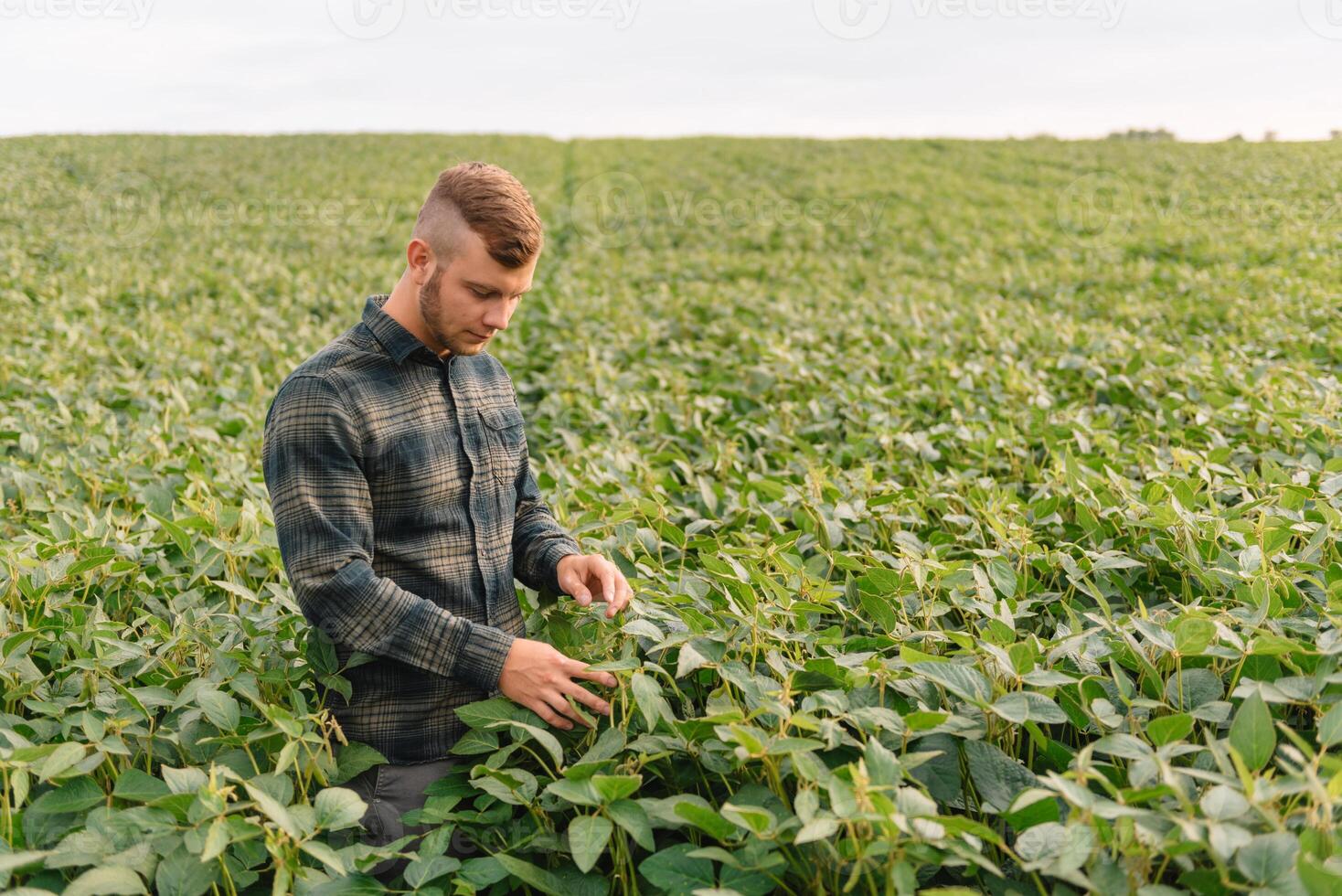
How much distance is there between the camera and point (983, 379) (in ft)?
16.0

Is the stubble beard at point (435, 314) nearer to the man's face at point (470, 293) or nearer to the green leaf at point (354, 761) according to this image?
the man's face at point (470, 293)

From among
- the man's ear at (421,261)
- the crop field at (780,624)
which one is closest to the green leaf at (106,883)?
the crop field at (780,624)

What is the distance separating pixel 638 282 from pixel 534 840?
29.6ft

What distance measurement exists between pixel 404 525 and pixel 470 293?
0.52 meters

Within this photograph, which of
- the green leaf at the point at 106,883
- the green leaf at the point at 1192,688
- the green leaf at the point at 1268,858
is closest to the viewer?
the green leaf at the point at 1268,858

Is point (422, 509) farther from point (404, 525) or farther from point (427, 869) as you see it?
point (427, 869)

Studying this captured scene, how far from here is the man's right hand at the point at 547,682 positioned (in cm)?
175

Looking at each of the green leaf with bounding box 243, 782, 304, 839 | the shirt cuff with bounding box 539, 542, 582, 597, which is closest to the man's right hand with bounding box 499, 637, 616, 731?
the shirt cuff with bounding box 539, 542, 582, 597

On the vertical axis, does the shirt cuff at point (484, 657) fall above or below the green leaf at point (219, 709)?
above

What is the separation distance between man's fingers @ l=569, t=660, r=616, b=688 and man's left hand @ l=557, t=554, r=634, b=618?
7.3 inches

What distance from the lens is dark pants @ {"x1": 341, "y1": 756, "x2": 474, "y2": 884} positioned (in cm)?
182

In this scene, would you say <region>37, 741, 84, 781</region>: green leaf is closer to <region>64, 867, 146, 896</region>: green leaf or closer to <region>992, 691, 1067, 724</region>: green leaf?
<region>64, 867, 146, 896</region>: green leaf

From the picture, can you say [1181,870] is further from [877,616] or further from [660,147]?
[660,147]

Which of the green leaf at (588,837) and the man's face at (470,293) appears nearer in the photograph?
the green leaf at (588,837)
